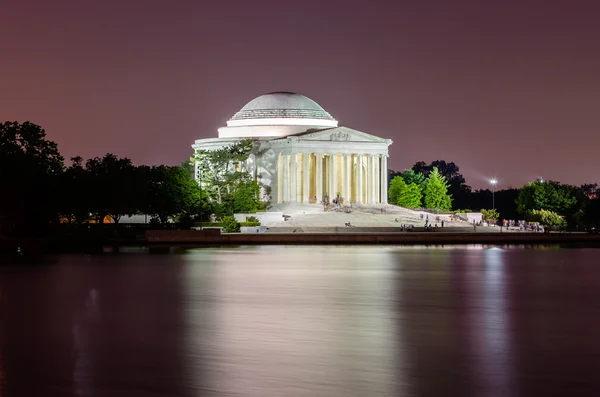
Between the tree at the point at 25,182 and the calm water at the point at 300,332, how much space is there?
34.8 metres

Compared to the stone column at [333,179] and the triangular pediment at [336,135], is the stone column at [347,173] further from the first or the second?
the triangular pediment at [336,135]

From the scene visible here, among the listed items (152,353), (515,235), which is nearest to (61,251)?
(515,235)

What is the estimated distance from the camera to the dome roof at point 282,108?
161500 mm

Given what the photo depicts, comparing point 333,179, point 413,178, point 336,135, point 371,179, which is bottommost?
point 333,179

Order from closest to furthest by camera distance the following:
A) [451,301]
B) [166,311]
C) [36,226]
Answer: [166,311], [451,301], [36,226]

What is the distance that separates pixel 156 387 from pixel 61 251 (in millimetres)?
62965

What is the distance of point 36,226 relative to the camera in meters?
95.8

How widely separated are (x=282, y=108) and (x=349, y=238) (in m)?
66.5

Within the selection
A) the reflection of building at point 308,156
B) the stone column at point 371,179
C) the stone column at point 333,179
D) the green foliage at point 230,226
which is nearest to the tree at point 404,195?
the reflection of building at point 308,156

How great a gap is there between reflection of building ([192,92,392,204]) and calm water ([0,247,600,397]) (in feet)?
306

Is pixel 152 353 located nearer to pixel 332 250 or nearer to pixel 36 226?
pixel 332 250

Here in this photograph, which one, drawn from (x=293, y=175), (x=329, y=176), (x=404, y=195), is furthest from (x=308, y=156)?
(x=404, y=195)

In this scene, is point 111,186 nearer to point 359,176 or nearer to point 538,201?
point 359,176

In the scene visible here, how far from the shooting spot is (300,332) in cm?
3136
